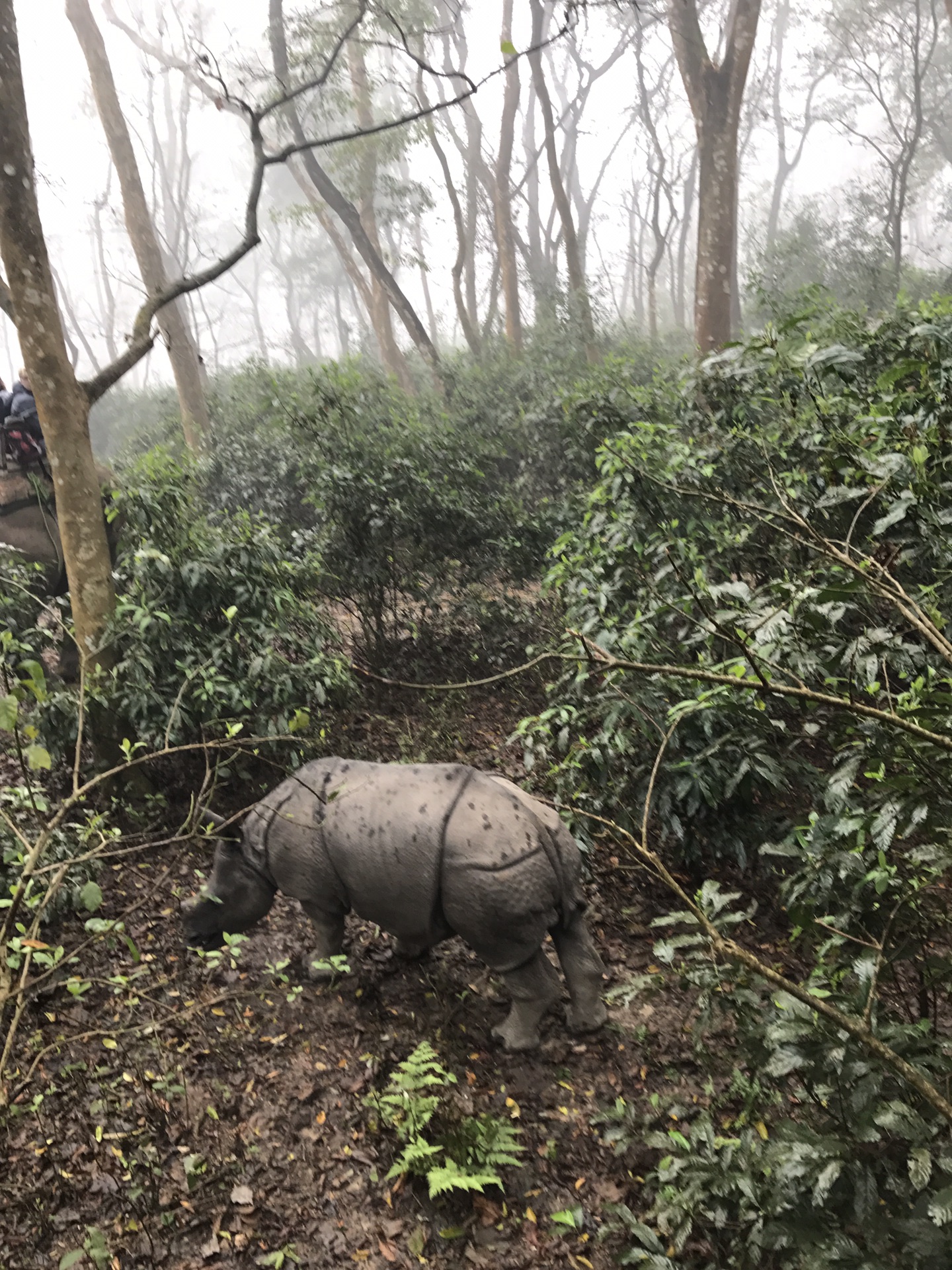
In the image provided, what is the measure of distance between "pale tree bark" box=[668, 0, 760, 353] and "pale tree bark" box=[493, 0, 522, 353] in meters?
6.07

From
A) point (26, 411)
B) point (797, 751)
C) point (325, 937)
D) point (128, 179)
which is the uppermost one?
point (128, 179)

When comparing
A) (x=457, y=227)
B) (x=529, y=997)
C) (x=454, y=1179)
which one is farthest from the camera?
(x=457, y=227)

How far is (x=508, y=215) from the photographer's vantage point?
18312 millimetres

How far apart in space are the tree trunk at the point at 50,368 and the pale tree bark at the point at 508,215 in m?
12.8

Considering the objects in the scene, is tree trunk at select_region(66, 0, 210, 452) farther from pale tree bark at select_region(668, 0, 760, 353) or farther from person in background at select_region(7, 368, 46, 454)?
pale tree bark at select_region(668, 0, 760, 353)

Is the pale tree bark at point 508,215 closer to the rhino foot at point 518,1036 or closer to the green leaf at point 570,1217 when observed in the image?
the rhino foot at point 518,1036

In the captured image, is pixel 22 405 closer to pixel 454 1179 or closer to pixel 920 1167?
pixel 454 1179

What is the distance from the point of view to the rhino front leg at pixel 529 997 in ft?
12.8

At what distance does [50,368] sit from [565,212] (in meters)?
14.2

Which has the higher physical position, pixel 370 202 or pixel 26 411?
pixel 370 202

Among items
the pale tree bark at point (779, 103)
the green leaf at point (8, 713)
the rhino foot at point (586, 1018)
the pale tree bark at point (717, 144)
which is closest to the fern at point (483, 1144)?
the rhino foot at point (586, 1018)

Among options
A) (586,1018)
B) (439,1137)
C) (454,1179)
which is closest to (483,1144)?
(439,1137)

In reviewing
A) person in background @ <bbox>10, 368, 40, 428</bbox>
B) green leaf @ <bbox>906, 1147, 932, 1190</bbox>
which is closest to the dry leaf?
green leaf @ <bbox>906, 1147, 932, 1190</bbox>

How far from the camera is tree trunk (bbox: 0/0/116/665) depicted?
5.09 meters
